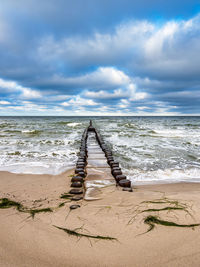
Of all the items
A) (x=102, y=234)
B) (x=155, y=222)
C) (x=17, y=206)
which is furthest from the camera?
(x=17, y=206)

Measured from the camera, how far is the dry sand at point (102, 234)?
146 cm

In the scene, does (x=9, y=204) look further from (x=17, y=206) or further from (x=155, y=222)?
(x=155, y=222)

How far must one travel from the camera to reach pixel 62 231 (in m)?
1.91

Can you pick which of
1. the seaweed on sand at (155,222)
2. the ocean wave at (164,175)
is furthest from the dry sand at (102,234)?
the ocean wave at (164,175)

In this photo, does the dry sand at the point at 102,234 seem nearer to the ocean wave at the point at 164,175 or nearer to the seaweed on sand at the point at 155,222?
the seaweed on sand at the point at 155,222

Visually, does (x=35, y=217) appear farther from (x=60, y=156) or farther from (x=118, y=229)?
(x=60, y=156)

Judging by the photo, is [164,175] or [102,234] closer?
[102,234]

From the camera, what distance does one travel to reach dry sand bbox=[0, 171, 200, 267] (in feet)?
4.80

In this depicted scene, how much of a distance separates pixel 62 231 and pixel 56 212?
1.77ft

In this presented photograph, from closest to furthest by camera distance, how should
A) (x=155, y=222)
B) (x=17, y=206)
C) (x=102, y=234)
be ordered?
(x=102, y=234) → (x=155, y=222) → (x=17, y=206)

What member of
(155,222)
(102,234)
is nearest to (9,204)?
(102,234)

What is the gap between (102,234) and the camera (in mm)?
1842

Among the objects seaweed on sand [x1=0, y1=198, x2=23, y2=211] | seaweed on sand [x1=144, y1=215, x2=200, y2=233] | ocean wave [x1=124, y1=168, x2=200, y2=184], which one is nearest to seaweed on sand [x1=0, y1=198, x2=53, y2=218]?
seaweed on sand [x1=0, y1=198, x2=23, y2=211]

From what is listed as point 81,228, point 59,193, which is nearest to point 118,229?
point 81,228
